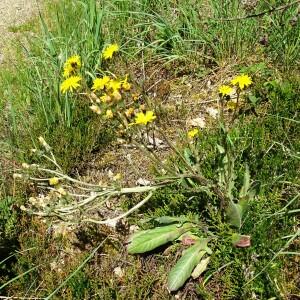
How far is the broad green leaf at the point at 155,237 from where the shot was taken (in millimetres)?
2285

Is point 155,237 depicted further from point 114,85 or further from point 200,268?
point 114,85

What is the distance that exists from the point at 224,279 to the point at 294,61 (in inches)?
63.1

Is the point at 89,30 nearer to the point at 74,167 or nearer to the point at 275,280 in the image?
the point at 74,167

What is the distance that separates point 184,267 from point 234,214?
1.06 ft

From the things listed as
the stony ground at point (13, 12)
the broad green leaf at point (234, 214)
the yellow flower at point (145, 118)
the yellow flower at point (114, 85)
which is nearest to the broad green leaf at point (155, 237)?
the broad green leaf at point (234, 214)

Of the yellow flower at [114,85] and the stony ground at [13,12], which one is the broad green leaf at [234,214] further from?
the stony ground at [13,12]

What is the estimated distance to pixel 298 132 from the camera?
2.61m

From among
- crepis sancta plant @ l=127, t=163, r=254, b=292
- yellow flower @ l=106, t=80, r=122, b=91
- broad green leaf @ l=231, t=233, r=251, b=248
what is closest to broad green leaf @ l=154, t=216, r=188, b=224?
crepis sancta plant @ l=127, t=163, r=254, b=292

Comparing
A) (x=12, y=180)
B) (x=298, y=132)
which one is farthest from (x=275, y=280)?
(x=12, y=180)

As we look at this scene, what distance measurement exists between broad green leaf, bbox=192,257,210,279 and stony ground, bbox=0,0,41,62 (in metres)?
3.66

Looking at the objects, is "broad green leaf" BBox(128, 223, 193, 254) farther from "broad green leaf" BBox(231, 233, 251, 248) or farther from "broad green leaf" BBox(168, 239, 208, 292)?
"broad green leaf" BBox(231, 233, 251, 248)

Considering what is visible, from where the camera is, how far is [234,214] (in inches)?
84.0

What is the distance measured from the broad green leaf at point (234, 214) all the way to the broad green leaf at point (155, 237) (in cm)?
22

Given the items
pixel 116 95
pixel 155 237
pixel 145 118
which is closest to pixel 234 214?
pixel 155 237
